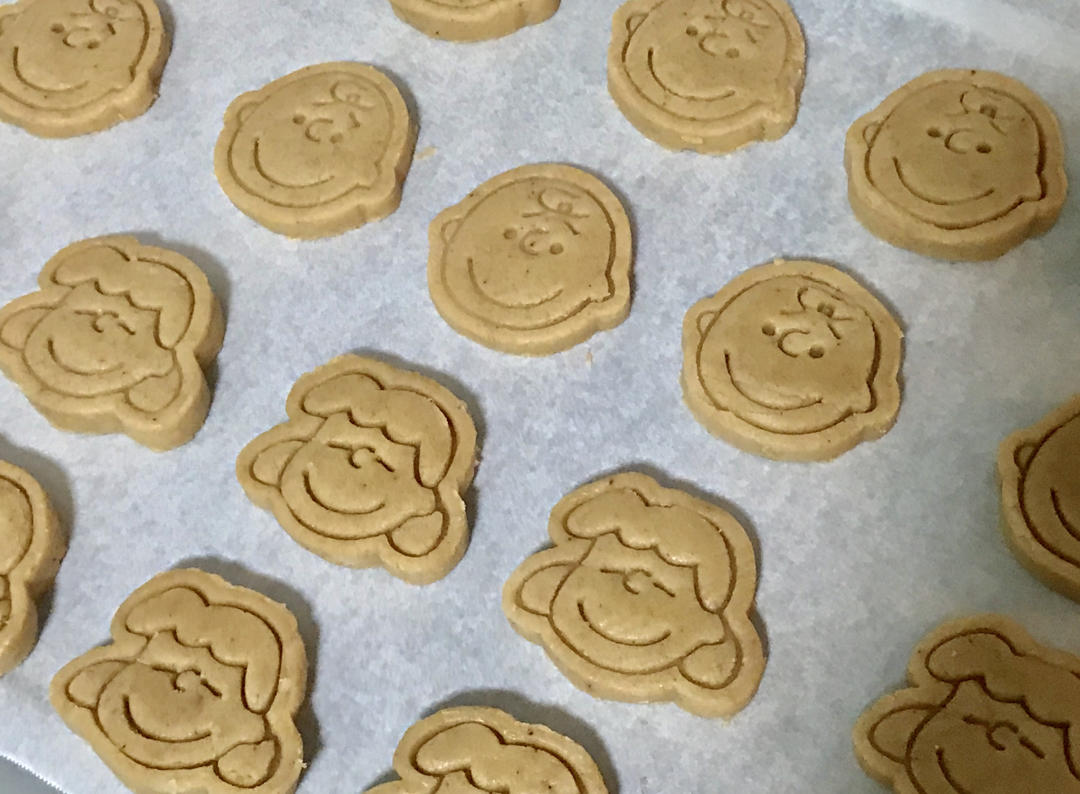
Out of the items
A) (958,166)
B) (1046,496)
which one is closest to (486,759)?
(1046,496)

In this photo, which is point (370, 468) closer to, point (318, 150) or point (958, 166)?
point (318, 150)

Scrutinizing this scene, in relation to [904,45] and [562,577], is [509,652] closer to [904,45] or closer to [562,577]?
[562,577]

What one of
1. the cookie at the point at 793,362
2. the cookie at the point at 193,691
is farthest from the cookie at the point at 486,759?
the cookie at the point at 793,362

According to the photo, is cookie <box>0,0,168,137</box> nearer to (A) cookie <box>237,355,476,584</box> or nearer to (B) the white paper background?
(B) the white paper background

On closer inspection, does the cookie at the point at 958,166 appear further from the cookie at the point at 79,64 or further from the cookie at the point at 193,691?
the cookie at the point at 79,64

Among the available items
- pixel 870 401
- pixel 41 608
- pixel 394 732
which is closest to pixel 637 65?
pixel 870 401

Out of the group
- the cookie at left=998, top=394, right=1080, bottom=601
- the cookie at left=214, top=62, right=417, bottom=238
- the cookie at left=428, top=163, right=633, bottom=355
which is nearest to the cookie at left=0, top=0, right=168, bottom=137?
the cookie at left=214, top=62, right=417, bottom=238
